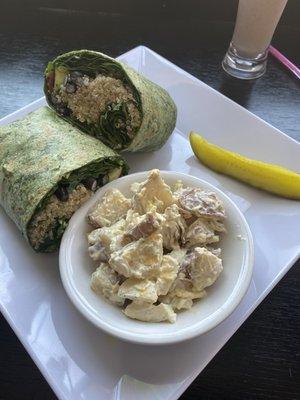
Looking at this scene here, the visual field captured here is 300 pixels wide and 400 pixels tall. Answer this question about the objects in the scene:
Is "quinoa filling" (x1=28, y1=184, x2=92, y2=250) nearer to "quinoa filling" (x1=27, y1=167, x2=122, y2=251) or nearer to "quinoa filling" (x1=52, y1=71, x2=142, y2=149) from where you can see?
"quinoa filling" (x1=27, y1=167, x2=122, y2=251)

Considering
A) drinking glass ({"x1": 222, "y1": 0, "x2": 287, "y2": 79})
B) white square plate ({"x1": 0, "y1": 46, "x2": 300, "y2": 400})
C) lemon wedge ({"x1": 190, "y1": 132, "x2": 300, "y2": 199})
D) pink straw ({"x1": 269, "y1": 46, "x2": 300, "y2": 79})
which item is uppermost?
drinking glass ({"x1": 222, "y1": 0, "x2": 287, "y2": 79})

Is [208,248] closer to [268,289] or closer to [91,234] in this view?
[268,289]

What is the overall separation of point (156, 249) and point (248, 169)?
1.74 ft

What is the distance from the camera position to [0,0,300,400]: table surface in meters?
1.18

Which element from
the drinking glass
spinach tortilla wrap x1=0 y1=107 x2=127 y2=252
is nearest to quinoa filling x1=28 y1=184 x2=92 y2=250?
spinach tortilla wrap x1=0 y1=107 x2=127 y2=252

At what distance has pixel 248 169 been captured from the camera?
1499 mm

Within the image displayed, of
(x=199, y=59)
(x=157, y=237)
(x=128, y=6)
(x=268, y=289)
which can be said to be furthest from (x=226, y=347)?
(x=128, y=6)

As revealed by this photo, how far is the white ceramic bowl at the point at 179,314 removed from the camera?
106cm

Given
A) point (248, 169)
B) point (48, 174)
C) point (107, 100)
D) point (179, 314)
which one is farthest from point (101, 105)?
point (179, 314)

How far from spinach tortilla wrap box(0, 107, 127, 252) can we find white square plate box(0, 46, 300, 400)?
109mm

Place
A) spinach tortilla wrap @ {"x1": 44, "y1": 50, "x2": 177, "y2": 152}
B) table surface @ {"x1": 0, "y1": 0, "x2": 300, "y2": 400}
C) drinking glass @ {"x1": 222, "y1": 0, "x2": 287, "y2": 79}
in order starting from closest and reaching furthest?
1. table surface @ {"x1": 0, "y1": 0, "x2": 300, "y2": 400}
2. spinach tortilla wrap @ {"x1": 44, "y1": 50, "x2": 177, "y2": 152}
3. drinking glass @ {"x1": 222, "y1": 0, "x2": 287, "y2": 79}

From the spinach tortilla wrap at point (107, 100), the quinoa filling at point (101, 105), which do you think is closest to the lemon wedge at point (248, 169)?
the spinach tortilla wrap at point (107, 100)

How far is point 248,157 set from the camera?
5.25 feet

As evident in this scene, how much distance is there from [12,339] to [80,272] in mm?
249
